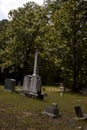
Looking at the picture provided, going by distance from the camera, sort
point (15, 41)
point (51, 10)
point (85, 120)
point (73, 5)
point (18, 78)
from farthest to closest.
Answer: point (18, 78) → point (15, 41) → point (51, 10) → point (73, 5) → point (85, 120)

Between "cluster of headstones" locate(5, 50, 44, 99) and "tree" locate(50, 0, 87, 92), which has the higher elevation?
"tree" locate(50, 0, 87, 92)

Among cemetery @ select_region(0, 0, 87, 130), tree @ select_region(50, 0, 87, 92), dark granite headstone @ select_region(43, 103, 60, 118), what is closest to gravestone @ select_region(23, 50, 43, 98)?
cemetery @ select_region(0, 0, 87, 130)

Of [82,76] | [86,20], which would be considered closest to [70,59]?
[86,20]

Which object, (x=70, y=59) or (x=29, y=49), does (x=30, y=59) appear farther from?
(x=70, y=59)

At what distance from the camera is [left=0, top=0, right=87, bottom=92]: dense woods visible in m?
37.7

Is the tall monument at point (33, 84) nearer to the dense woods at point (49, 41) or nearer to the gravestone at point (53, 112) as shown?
the gravestone at point (53, 112)

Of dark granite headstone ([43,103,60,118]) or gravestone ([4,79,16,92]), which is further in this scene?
gravestone ([4,79,16,92])

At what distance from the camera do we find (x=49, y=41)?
132 feet

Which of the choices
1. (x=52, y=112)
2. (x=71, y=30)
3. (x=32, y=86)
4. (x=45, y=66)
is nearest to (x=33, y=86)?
(x=32, y=86)

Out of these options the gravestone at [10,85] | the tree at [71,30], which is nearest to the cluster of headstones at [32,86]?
the gravestone at [10,85]

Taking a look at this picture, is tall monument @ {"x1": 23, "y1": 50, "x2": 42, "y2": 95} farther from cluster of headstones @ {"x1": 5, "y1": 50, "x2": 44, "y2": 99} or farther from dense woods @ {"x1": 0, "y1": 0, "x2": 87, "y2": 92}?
dense woods @ {"x1": 0, "y1": 0, "x2": 87, "y2": 92}

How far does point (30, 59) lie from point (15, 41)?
11.6 feet

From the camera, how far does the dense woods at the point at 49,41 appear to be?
37.7 metres

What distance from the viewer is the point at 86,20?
38.3 meters
